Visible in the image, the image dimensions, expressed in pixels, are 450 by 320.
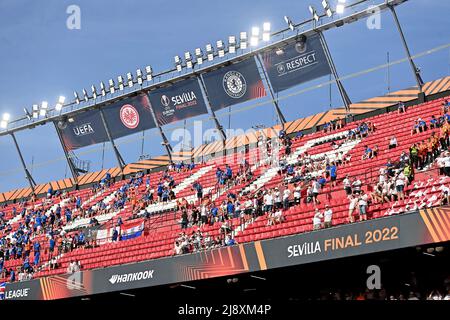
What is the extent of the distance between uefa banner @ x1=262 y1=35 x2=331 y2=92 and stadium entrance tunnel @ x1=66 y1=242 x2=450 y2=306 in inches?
673

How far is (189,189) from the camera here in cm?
3400

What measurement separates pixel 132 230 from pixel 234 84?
571 inches

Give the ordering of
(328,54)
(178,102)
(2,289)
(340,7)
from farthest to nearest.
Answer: (178,102) → (328,54) → (340,7) → (2,289)

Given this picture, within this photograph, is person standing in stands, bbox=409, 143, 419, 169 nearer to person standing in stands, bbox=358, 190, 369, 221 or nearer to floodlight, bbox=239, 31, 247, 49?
person standing in stands, bbox=358, 190, 369, 221

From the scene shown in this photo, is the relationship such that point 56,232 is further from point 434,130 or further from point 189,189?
point 434,130

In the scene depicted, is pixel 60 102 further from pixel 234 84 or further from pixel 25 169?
pixel 234 84

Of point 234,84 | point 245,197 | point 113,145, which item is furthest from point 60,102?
point 245,197

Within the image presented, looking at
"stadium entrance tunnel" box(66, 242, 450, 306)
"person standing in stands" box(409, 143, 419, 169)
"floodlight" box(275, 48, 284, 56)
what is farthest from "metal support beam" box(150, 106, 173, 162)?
"person standing in stands" box(409, 143, 419, 169)

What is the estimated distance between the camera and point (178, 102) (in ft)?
138

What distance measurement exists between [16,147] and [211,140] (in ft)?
65.9

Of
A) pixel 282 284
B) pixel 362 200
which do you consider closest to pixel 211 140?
pixel 282 284

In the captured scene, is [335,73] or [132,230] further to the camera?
[335,73]

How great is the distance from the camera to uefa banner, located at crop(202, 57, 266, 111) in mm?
38375

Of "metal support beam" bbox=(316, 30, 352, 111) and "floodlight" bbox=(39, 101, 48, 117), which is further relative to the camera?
"floodlight" bbox=(39, 101, 48, 117)
